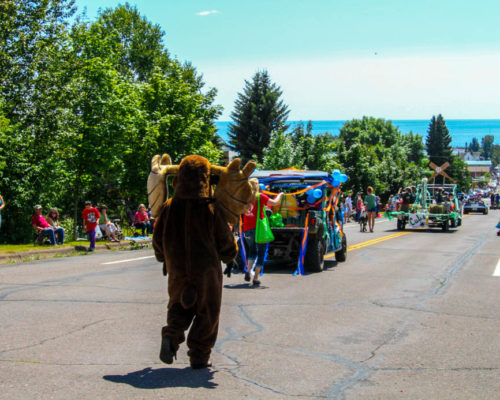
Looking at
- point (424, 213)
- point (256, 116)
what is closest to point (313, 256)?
point (424, 213)

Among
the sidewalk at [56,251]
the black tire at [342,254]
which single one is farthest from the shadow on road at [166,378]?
the sidewalk at [56,251]

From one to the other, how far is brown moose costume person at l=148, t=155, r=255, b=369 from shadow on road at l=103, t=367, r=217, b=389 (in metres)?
0.15

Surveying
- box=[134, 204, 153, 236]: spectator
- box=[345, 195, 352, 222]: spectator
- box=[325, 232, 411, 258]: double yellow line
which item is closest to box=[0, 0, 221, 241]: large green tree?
box=[134, 204, 153, 236]: spectator

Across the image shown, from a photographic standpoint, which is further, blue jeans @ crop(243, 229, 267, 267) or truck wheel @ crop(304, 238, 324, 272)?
truck wheel @ crop(304, 238, 324, 272)

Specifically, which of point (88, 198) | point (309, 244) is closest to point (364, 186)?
point (88, 198)

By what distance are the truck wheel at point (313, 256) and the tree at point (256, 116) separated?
4154 cm

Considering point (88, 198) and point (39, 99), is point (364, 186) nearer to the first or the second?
point (88, 198)

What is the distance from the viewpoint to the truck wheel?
41.4 ft

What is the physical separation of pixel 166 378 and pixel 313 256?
7677 millimetres

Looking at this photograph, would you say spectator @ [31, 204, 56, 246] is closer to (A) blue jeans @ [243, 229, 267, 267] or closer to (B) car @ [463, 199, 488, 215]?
(A) blue jeans @ [243, 229, 267, 267]

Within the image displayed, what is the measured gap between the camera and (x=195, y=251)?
5.29 metres

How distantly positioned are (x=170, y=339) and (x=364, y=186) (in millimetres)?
46219

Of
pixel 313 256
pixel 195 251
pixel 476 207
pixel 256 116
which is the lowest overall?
pixel 313 256

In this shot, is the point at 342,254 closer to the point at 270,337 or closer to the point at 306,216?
the point at 306,216
